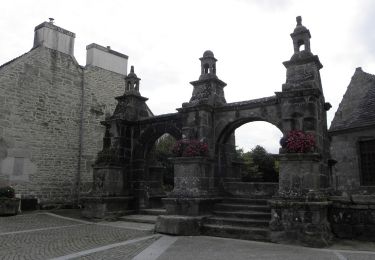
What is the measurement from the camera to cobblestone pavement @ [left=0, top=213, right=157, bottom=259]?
6.43m

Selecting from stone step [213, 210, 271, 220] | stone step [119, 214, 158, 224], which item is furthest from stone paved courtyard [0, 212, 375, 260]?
stone step [119, 214, 158, 224]

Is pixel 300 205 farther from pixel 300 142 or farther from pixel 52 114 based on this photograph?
pixel 52 114

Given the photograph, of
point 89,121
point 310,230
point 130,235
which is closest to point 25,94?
point 89,121

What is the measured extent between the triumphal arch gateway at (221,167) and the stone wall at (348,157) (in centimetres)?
628

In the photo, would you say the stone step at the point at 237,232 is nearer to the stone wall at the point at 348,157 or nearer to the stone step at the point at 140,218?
the stone step at the point at 140,218

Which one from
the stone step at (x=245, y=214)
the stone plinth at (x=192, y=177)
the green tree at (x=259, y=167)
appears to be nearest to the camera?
the stone step at (x=245, y=214)

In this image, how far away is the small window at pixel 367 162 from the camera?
14602 millimetres

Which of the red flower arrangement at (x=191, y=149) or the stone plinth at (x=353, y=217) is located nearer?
Answer: the stone plinth at (x=353, y=217)

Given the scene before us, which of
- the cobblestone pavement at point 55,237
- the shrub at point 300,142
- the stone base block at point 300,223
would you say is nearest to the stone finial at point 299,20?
the shrub at point 300,142

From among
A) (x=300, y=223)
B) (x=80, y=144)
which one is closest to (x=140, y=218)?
(x=300, y=223)

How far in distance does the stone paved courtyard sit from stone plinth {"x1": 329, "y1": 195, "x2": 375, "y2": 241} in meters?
0.34

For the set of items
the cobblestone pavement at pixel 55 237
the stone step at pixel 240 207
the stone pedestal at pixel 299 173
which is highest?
the stone pedestal at pixel 299 173

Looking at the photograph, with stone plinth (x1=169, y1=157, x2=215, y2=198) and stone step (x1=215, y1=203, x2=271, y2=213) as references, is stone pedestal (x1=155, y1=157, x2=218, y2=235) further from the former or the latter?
stone step (x1=215, y1=203, x2=271, y2=213)

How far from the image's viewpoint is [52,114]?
592 inches
